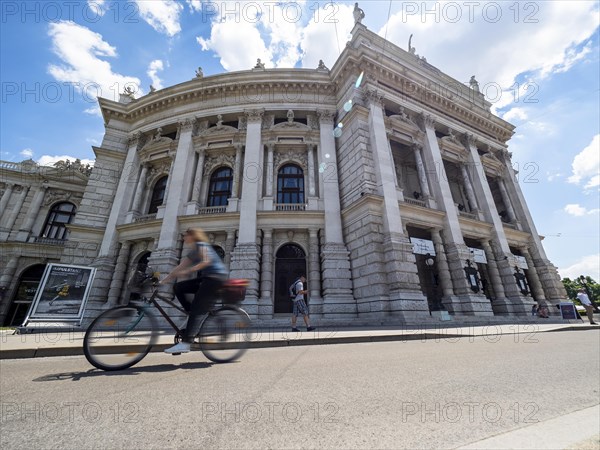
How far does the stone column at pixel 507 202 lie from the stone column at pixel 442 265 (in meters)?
10.1

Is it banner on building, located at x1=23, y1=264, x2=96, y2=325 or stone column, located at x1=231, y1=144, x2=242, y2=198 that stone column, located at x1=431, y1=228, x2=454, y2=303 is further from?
banner on building, located at x1=23, y1=264, x2=96, y2=325

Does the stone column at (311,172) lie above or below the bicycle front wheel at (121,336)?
above

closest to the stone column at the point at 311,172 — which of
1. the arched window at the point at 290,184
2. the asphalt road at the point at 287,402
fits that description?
the arched window at the point at 290,184

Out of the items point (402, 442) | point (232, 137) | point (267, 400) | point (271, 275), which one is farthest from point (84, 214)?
point (402, 442)

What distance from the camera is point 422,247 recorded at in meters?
13.9

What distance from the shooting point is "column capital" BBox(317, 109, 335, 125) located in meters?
17.3

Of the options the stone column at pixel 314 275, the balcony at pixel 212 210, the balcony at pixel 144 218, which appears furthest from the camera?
the balcony at pixel 144 218

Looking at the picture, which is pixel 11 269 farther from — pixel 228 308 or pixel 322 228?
pixel 228 308

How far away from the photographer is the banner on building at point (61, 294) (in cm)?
931

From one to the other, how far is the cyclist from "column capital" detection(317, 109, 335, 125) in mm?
15416

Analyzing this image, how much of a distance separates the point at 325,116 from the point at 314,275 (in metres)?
10.5

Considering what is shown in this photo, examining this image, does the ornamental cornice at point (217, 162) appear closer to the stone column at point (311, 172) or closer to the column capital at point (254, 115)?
the column capital at point (254, 115)

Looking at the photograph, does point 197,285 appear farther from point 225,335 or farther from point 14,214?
point 14,214

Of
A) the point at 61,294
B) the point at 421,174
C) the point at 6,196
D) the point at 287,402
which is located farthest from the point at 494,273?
the point at 6,196
